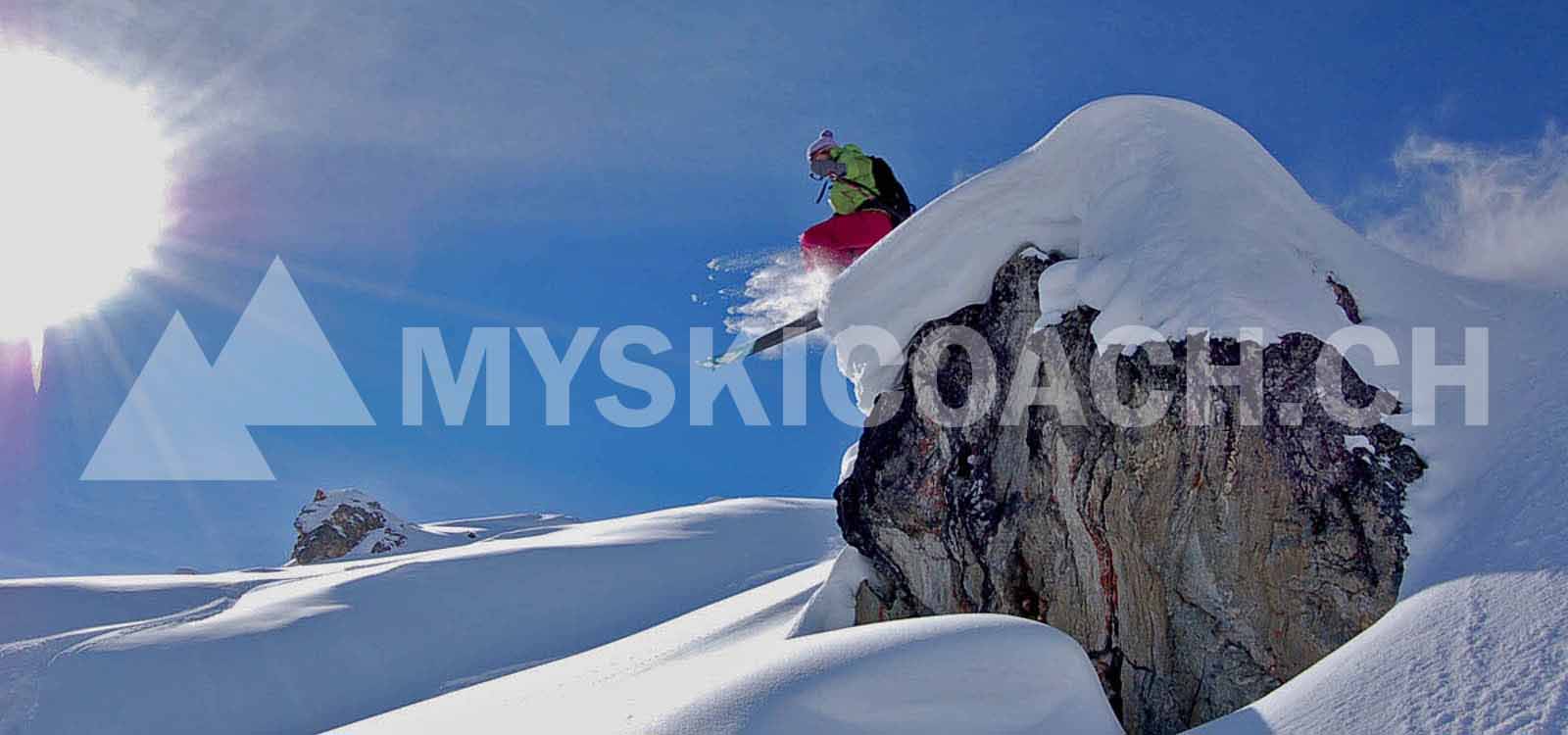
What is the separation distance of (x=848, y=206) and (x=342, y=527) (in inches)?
1010

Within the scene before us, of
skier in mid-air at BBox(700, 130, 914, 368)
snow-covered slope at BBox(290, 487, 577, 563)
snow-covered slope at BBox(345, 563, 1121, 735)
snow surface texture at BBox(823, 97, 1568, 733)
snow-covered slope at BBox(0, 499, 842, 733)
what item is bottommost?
snow-covered slope at BBox(290, 487, 577, 563)

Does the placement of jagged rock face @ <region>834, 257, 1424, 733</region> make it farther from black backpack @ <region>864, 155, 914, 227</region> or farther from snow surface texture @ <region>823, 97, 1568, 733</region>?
black backpack @ <region>864, 155, 914, 227</region>

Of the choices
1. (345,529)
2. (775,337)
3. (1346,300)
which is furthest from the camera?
(345,529)

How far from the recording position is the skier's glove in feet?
24.6

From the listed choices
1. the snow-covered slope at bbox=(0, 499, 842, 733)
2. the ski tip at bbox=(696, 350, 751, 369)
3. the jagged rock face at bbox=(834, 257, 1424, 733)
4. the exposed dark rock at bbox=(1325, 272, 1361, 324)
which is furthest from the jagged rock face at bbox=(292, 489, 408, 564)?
the exposed dark rock at bbox=(1325, 272, 1361, 324)

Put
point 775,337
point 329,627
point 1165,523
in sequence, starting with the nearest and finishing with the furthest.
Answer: point 1165,523
point 775,337
point 329,627

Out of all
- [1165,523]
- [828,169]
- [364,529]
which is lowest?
[364,529]

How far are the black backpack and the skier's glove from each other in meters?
0.27

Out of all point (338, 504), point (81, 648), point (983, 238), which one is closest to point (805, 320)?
point (983, 238)

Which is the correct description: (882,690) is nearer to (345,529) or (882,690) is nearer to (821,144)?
(821,144)

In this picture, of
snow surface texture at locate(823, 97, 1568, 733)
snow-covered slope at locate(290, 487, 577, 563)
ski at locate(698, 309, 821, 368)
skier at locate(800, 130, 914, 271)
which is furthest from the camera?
snow-covered slope at locate(290, 487, 577, 563)

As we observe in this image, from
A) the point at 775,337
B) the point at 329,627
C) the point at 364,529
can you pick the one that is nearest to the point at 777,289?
the point at 775,337

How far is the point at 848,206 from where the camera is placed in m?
7.50

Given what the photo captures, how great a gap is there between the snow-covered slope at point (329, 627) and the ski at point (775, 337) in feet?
10.7
